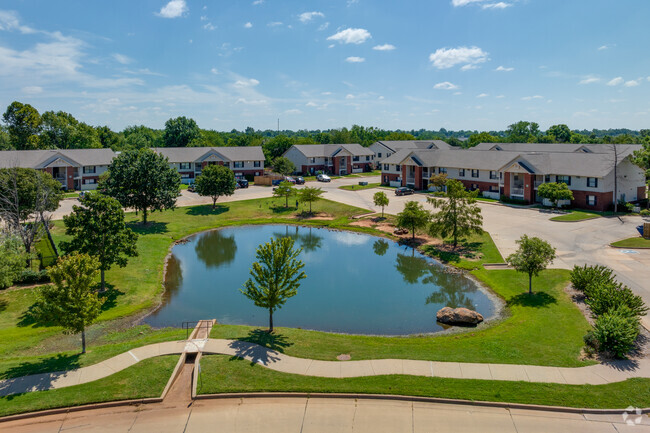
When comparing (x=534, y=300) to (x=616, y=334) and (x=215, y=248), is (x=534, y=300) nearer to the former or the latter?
(x=616, y=334)

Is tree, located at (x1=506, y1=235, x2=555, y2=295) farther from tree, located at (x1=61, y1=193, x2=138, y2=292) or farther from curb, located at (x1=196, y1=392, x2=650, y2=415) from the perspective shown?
tree, located at (x1=61, y1=193, x2=138, y2=292)

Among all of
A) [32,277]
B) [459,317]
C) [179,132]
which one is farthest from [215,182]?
[179,132]

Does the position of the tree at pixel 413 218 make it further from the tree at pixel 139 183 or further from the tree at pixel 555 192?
the tree at pixel 139 183

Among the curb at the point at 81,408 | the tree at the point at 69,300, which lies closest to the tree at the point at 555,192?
the tree at the point at 69,300

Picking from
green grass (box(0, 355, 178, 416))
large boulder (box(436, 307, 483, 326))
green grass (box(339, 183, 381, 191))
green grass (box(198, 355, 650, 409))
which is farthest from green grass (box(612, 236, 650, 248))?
green grass (box(339, 183, 381, 191))

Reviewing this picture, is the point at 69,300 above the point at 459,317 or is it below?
above

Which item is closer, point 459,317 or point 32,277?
point 459,317
